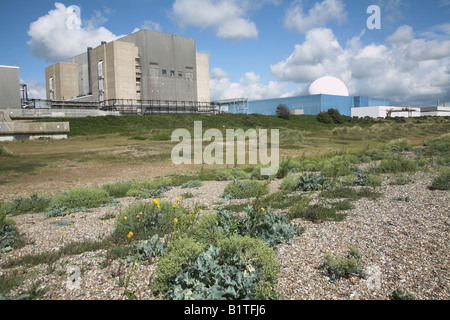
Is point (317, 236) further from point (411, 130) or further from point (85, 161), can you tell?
point (411, 130)

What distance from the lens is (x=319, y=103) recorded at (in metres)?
75.6

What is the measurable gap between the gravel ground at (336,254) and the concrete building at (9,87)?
167ft

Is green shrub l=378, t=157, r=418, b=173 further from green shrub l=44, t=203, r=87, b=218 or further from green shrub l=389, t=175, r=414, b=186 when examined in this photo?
green shrub l=44, t=203, r=87, b=218

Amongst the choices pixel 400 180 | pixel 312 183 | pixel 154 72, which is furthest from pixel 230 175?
pixel 154 72

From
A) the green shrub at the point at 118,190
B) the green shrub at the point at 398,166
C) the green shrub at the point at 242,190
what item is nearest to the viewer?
the green shrub at the point at 242,190

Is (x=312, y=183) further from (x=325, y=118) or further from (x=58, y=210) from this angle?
(x=325, y=118)

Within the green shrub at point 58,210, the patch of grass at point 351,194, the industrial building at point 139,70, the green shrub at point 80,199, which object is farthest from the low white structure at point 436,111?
the green shrub at point 58,210

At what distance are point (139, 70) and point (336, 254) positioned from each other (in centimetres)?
5645

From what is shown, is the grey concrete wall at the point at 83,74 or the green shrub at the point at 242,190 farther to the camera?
the grey concrete wall at the point at 83,74

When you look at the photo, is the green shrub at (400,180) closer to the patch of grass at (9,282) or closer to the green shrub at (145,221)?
the green shrub at (145,221)

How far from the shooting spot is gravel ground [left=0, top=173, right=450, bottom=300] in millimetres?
3654

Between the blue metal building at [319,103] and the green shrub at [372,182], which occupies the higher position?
the blue metal building at [319,103]

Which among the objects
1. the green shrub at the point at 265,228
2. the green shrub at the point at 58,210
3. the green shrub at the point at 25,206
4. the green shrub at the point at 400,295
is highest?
the green shrub at the point at 265,228

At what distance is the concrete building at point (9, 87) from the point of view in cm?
4725
